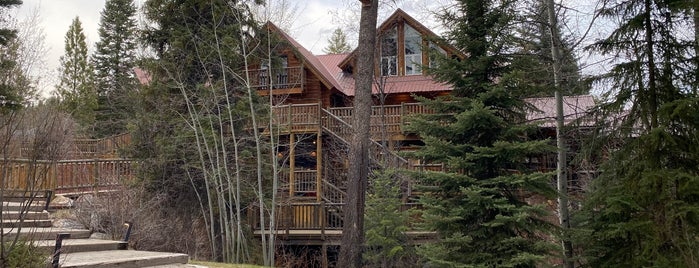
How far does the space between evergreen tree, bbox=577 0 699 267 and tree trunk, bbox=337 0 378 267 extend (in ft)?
11.5

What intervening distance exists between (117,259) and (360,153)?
411 cm

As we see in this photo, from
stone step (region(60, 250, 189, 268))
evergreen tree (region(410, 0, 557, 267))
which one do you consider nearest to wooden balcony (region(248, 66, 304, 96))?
evergreen tree (region(410, 0, 557, 267))


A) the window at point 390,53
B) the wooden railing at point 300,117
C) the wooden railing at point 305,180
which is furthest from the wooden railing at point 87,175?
the window at point 390,53

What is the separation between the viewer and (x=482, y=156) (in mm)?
7875

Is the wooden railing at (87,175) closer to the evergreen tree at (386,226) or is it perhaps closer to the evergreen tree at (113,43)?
the evergreen tree at (386,226)

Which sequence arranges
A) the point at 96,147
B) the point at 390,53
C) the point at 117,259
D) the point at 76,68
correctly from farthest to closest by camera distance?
the point at 76,68, the point at 390,53, the point at 96,147, the point at 117,259

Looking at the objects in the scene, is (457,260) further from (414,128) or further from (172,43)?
(172,43)

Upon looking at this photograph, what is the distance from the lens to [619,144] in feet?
25.8

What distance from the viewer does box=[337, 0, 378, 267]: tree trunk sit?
863 cm

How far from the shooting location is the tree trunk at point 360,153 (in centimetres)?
863

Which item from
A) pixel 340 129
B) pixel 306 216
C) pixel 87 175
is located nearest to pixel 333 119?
pixel 340 129

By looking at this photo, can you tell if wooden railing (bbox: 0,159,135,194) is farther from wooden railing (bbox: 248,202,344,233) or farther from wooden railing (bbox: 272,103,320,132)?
wooden railing (bbox: 272,103,320,132)

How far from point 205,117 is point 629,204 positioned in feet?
32.4

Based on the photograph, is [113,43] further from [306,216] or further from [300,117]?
[306,216]
